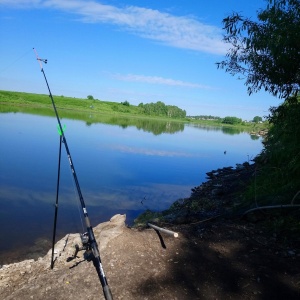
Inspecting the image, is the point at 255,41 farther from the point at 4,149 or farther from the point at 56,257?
the point at 4,149

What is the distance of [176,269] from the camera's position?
529 cm

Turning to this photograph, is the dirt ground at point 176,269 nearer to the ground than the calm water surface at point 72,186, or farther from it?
farther from it

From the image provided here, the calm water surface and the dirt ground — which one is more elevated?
the dirt ground

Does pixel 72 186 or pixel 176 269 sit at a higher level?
pixel 176 269

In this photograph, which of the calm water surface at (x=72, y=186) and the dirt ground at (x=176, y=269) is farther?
the calm water surface at (x=72, y=186)

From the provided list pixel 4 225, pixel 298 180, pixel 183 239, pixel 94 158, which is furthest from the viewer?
pixel 94 158

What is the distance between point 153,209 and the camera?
1508 cm

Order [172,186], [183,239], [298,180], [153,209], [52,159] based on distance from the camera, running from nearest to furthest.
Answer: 1. [183,239]
2. [298,180]
3. [153,209]
4. [172,186]
5. [52,159]

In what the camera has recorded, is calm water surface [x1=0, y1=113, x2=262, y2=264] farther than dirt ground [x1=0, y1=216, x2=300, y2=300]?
Yes

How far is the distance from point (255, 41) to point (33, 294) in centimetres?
778

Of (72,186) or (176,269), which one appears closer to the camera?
(176,269)

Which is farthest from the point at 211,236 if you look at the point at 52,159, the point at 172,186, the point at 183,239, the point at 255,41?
the point at 52,159

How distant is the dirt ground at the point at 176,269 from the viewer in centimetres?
474

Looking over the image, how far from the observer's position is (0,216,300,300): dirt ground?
4.74m
